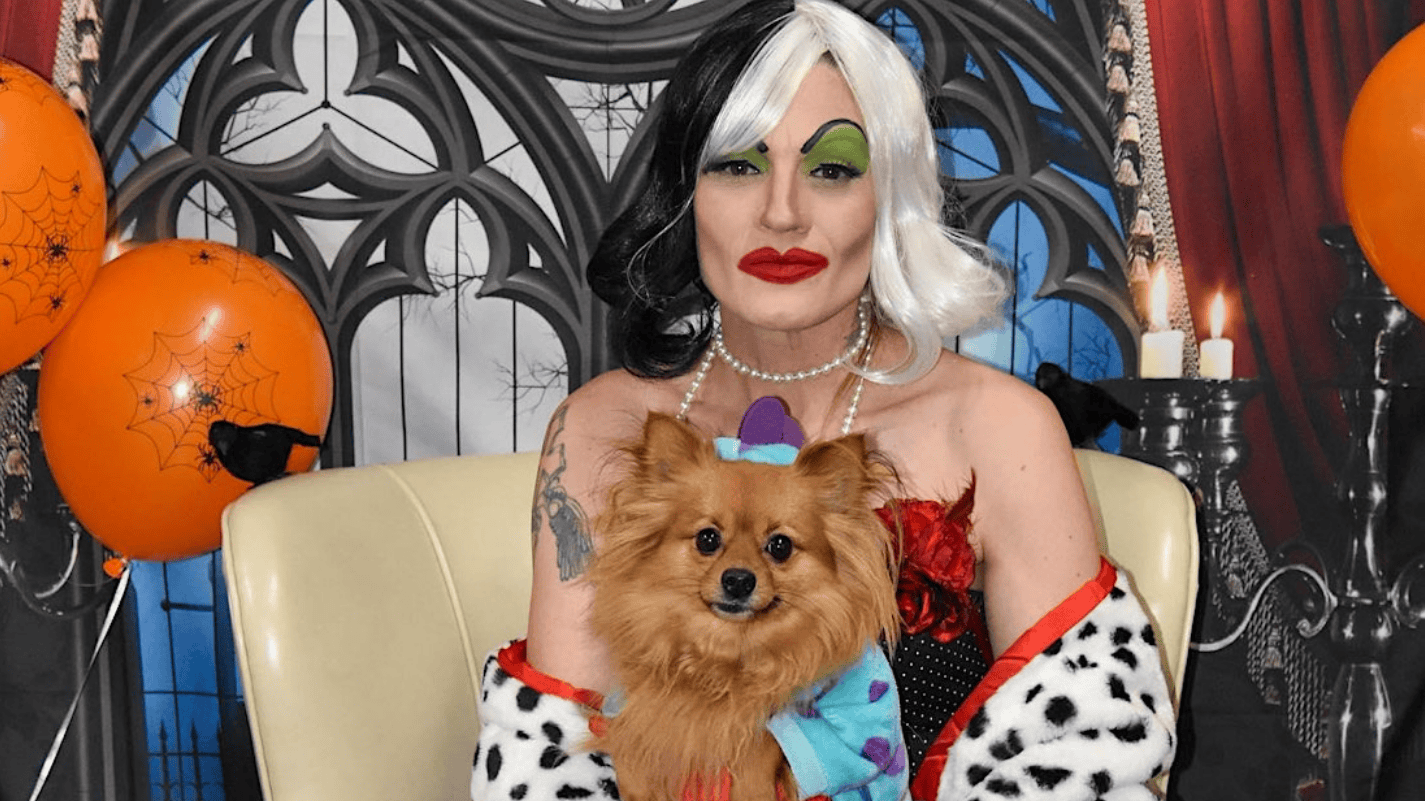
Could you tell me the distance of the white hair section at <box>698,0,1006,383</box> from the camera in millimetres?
1808

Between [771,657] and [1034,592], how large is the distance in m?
0.51

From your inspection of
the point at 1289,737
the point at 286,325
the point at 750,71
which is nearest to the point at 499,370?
the point at 286,325

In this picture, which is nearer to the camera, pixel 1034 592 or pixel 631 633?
pixel 631 633

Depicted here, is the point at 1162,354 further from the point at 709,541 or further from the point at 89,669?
the point at 89,669

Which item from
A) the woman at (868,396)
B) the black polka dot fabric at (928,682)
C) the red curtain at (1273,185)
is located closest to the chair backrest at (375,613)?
the woman at (868,396)

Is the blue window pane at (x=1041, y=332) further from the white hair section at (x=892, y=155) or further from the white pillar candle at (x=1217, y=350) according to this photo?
the white hair section at (x=892, y=155)

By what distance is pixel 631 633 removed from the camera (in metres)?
1.45

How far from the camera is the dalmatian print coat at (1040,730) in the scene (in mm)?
1649

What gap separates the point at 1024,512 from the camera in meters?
1.80

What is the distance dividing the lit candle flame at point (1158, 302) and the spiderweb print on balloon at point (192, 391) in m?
1.87

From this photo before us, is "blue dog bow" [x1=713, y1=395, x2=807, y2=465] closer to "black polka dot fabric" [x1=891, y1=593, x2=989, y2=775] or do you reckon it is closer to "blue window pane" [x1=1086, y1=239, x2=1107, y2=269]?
"black polka dot fabric" [x1=891, y1=593, x2=989, y2=775]

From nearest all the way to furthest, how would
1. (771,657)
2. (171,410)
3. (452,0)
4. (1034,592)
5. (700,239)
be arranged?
(771,657)
(1034,592)
(700,239)
(171,410)
(452,0)

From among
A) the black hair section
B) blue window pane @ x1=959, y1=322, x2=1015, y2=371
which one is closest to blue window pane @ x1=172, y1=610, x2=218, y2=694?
the black hair section

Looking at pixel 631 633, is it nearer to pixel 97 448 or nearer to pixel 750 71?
pixel 750 71
